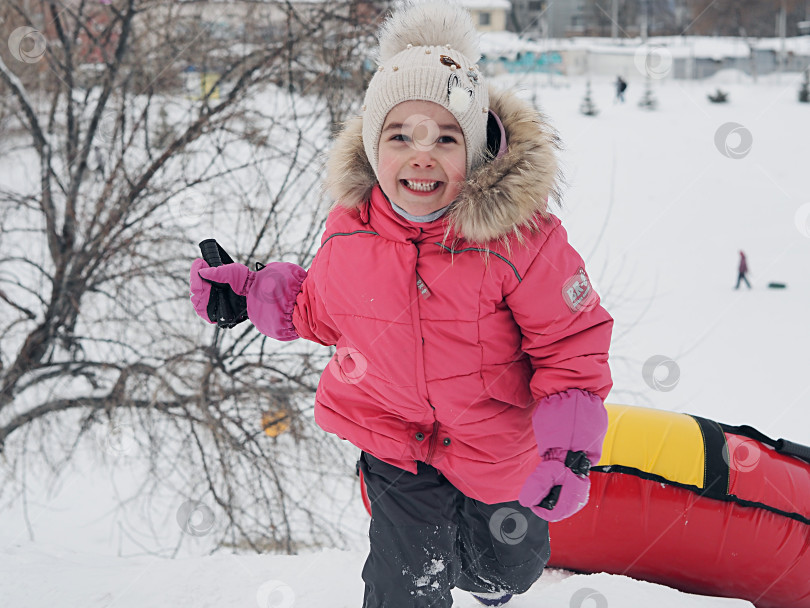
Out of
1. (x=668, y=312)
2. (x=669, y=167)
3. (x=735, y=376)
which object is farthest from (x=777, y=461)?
(x=669, y=167)

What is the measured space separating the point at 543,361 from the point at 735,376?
9.82 m

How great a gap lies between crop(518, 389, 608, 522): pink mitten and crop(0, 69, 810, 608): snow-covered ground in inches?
37.0

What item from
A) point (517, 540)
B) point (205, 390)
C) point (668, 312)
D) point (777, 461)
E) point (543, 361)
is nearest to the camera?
point (543, 361)

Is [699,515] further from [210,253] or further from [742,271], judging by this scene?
[742,271]

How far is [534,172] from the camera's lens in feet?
6.57

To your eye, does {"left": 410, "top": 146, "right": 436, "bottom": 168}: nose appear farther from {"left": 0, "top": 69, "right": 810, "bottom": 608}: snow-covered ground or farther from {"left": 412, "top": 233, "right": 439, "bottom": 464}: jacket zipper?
{"left": 0, "top": 69, "right": 810, "bottom": 608}: snow-covered ground

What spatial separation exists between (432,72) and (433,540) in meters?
1.41

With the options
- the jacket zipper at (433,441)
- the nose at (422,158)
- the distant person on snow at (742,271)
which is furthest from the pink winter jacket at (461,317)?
the distant person on snow at (742,271)

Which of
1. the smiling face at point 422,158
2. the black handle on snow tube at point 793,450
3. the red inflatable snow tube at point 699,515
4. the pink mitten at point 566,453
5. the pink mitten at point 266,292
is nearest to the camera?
the pink mitten at point 566,453

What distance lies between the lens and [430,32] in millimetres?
2213

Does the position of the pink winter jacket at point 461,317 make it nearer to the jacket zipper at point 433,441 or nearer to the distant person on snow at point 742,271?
the jacket zipper at point 433,441

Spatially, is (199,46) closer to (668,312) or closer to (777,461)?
(777,461)

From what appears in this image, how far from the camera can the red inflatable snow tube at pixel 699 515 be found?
289 centimetres

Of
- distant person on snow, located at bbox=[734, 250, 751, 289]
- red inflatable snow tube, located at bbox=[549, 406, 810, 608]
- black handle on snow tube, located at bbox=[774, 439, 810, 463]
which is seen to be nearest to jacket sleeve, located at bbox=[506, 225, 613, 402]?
red inflatable snow tube, located at bbox=[549, 406, 810, 608]
